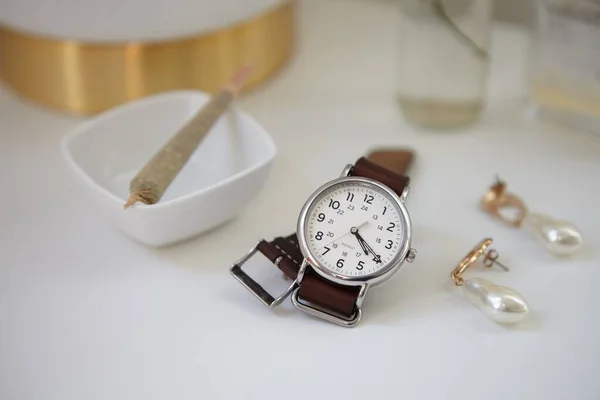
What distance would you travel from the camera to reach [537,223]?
608 millimetres

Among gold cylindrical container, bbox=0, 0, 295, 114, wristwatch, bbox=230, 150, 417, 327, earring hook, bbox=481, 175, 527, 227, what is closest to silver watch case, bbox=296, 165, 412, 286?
wristwatch, bbox=230, 150, 417, 327

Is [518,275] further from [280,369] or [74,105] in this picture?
[74,105]

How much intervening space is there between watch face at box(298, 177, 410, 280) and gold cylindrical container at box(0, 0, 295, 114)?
9.5 inches

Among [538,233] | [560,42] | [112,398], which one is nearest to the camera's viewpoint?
[112,398]

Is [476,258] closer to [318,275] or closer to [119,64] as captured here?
[318,275]

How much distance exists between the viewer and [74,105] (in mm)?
754

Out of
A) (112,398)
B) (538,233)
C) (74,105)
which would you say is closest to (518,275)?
(538,233)

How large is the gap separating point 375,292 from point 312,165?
17cm

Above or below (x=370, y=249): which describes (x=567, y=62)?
above

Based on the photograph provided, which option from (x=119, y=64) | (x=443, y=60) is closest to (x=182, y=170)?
(x=119, y=64)

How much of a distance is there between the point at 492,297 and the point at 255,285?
16cm

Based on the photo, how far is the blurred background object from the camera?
69 cm

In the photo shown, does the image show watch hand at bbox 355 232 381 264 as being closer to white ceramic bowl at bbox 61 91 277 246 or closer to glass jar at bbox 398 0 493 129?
white ceramic bowl at bbox 61 91 277 246

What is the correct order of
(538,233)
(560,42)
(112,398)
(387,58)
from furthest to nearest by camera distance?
(387,58) → (560,42) → (538,233) → (112,398)
